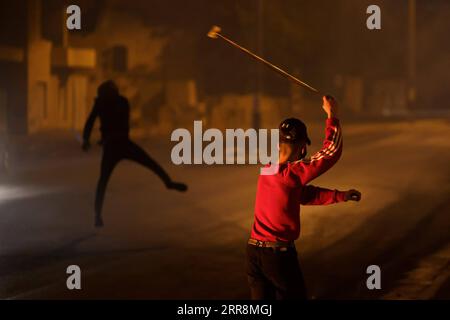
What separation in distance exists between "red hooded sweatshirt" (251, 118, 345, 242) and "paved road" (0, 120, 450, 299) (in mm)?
2522

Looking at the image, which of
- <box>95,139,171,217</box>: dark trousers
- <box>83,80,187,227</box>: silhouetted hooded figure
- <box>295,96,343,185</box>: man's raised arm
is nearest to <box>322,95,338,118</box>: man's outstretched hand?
<box>295,96,343,185</box>: man's raised arm

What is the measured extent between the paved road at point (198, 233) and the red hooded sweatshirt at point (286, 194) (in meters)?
2.52

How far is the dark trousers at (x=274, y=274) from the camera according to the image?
18.0 ft

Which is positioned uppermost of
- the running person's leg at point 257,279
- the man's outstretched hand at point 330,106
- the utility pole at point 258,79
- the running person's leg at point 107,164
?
the utility pole at point 258,79

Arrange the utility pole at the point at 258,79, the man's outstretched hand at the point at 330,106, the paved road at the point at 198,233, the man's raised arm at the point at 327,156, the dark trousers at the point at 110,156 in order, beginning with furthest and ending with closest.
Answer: the utility pole at the point at 258,79 < the dark trousers at the point at 110,156 < the paved road at the point at 198,233 < the man's outstretched hand at the point at 330,106 < the man's raised arm at the point at 327,156

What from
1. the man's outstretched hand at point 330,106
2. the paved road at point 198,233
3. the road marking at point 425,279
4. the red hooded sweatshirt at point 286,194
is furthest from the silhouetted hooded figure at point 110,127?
the red hooded sweatshirt at point 286,194

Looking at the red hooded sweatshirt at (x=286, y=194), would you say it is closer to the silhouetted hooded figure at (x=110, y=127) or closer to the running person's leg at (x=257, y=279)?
the running person's leg at (x=257, y=279)

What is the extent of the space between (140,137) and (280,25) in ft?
42.1

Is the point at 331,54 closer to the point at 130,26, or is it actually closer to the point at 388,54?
the point at 388,54

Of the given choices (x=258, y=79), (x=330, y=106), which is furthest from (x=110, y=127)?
(x=258, y=79)

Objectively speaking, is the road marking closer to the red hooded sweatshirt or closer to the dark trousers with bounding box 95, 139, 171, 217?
the red hooded sweatshirt

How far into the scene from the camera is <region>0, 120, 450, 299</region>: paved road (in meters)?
8.49

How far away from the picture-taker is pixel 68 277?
879 cm
